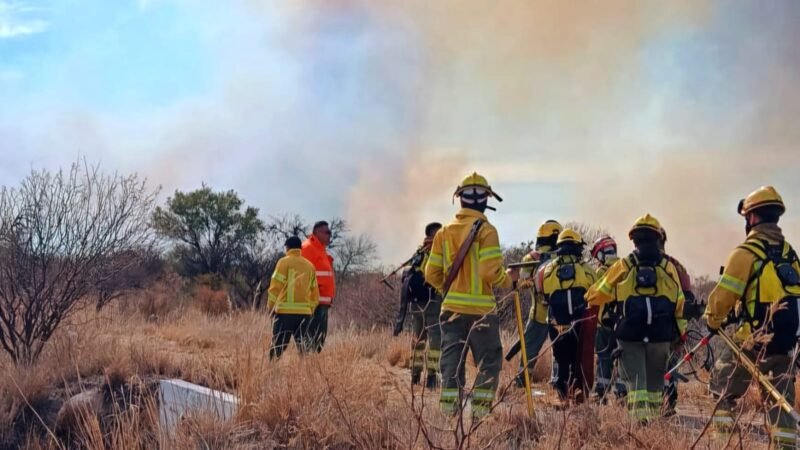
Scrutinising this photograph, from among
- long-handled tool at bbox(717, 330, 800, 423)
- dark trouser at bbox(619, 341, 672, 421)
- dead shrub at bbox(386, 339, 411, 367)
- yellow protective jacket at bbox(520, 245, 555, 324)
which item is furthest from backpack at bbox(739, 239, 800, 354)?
dead shrub at bbox(386, 339, 411, 367)

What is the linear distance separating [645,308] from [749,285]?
34.6 inches

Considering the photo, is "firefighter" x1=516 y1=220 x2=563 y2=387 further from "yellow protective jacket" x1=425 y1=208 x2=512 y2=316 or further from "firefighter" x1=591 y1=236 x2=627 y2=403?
"yellow protective jacket" x1=425 y1=208 x2=512 y2=316

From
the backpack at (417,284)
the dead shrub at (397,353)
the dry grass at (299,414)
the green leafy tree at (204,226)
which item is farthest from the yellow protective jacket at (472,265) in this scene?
the green leafy tree at (204,226)

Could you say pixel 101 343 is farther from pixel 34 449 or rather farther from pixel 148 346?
pixel 34 449

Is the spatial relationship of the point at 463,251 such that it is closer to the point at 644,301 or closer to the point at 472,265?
the point at 472,265

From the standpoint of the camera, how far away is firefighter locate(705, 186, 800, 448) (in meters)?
4.48

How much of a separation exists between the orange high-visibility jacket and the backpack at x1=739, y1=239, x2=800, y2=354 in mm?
5367

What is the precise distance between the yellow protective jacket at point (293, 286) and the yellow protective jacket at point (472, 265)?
2873 millimetres

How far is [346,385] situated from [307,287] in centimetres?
319

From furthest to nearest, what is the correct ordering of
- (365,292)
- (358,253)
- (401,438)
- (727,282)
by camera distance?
(358,253) → (365,292) → (727,282) → (401,438)

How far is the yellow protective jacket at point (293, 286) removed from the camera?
26.3 ft

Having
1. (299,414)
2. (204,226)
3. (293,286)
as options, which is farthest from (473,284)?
(204,226)

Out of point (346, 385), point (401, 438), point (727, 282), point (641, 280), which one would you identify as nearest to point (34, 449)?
point (346, 385)

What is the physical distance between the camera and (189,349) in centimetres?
980
